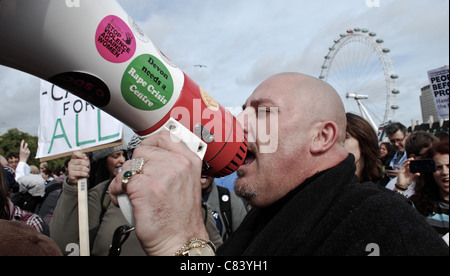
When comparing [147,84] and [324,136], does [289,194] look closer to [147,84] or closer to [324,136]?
[324,136]

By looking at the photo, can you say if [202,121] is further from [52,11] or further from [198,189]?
[52,11]

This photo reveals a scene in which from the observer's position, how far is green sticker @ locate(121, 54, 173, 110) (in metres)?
1.25

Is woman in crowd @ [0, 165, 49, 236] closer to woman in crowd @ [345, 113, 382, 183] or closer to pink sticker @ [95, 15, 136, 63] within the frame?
pink sticker @ [95, 15, 136, 63]

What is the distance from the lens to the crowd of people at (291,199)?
1012mm

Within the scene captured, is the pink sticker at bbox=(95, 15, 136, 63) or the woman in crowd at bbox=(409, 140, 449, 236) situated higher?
the pink sticker at bbox=(95, 15, 136, 63)

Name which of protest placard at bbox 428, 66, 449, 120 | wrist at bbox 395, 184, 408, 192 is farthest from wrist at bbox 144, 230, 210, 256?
protest placard at bbox 428, 66, 449, 120

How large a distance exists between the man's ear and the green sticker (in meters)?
0.69

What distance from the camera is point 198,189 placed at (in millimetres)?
1112

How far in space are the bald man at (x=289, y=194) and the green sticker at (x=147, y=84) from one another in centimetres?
17

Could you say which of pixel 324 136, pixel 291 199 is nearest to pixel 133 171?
pixel 291 199

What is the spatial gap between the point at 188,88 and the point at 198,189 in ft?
1.64

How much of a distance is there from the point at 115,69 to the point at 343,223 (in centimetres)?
96
